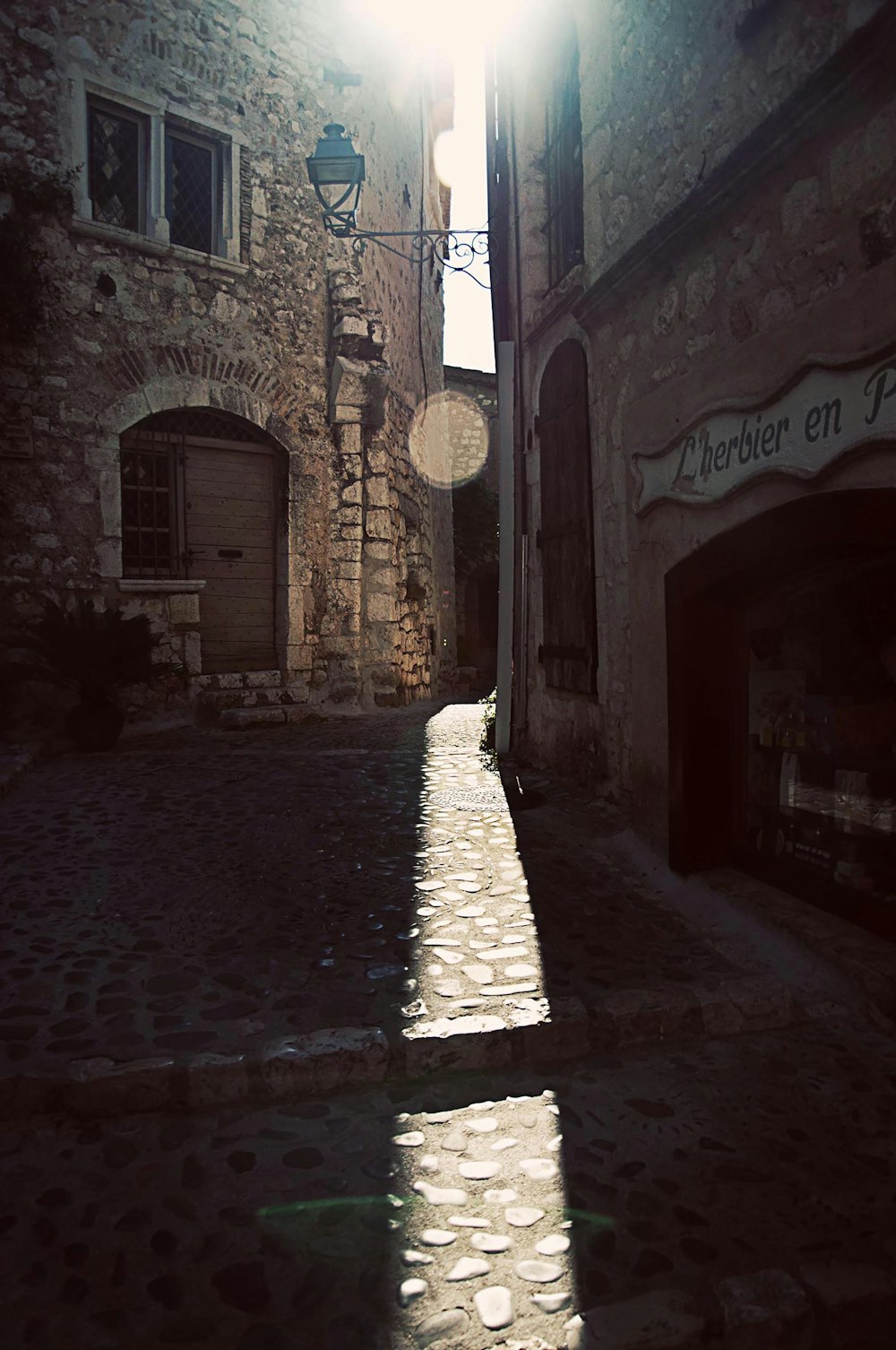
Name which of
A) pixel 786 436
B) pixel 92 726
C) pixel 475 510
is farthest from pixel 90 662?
pixel 475 510

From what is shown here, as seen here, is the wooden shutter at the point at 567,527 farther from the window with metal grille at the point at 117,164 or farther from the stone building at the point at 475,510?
the stone building at the point at 475,510

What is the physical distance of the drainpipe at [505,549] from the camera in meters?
7.23

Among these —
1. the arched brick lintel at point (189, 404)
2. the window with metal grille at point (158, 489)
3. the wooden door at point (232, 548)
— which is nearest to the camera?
the arched brick lintel at point (189, 404)

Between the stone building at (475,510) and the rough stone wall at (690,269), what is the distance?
12740 mm

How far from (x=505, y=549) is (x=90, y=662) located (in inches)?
149

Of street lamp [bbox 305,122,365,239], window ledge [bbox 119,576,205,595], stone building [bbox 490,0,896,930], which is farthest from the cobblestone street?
street lamp [bbox 305,122,365,239]

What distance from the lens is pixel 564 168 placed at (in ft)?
21.3

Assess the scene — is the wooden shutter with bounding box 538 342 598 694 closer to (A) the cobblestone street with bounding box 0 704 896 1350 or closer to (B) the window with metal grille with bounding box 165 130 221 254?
(A) the cobblestone street with bounding box 0 704 896 1350

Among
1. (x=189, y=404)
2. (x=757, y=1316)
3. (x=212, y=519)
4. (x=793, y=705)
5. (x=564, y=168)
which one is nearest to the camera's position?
(x=757, y=1316)

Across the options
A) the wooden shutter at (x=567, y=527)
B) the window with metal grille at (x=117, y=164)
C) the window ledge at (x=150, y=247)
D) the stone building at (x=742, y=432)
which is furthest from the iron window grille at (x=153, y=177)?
the wooden shutter at (x=567, y=527)

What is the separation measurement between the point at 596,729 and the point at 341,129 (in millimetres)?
5813

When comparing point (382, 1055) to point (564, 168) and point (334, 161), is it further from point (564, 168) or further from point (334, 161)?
point (334, 161)

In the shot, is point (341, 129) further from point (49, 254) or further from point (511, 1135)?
point (511, 1135)

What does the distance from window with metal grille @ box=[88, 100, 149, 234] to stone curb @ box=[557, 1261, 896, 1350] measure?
963cm
